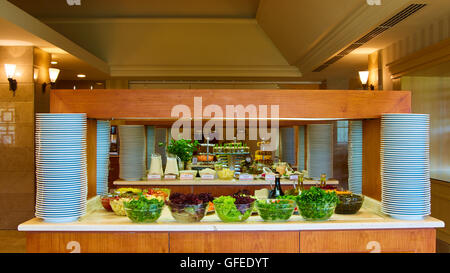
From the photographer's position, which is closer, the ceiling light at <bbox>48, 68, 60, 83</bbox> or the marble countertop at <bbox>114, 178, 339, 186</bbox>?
the marble countertop at <bbox>114, 178, 339, 186</bbox>

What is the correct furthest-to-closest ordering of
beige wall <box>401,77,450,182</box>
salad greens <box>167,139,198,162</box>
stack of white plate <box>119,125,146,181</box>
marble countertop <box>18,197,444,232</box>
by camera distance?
beige wall <box>401,77,450,182</box> → salad greens <box>167,139,198,162</box> → stack of white plate <box>119,125,146,181</box> → marble countertop <box>18,197,444,232</box>

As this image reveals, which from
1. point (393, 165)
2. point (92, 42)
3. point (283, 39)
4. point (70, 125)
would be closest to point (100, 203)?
point (70, 125)

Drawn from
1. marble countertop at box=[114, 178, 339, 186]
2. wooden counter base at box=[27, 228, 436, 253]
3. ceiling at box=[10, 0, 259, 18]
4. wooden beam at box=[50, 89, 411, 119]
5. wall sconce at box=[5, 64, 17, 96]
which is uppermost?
ceiling at box=[10, 0, 259, 18]

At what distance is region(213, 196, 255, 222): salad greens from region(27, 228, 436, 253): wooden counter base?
10 cm

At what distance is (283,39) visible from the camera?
27.8ft

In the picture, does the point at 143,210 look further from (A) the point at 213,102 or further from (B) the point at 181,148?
(B) the point at 181,148

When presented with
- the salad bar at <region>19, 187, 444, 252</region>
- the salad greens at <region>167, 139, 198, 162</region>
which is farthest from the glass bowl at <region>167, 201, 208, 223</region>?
the salad greens at <region>167, 139, 198, 162</region>

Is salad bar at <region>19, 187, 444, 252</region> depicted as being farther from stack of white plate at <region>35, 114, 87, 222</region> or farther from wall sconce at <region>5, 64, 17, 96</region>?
wall sconce at <region>5, 64, 17, 96</region>

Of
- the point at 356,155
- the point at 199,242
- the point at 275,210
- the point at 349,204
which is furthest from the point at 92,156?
the point at 356,155

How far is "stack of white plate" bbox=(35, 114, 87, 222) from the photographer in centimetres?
252

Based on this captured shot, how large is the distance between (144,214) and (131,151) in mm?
2767

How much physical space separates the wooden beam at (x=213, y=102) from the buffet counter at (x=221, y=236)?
2.38 ft

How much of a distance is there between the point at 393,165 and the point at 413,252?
1.81ft
